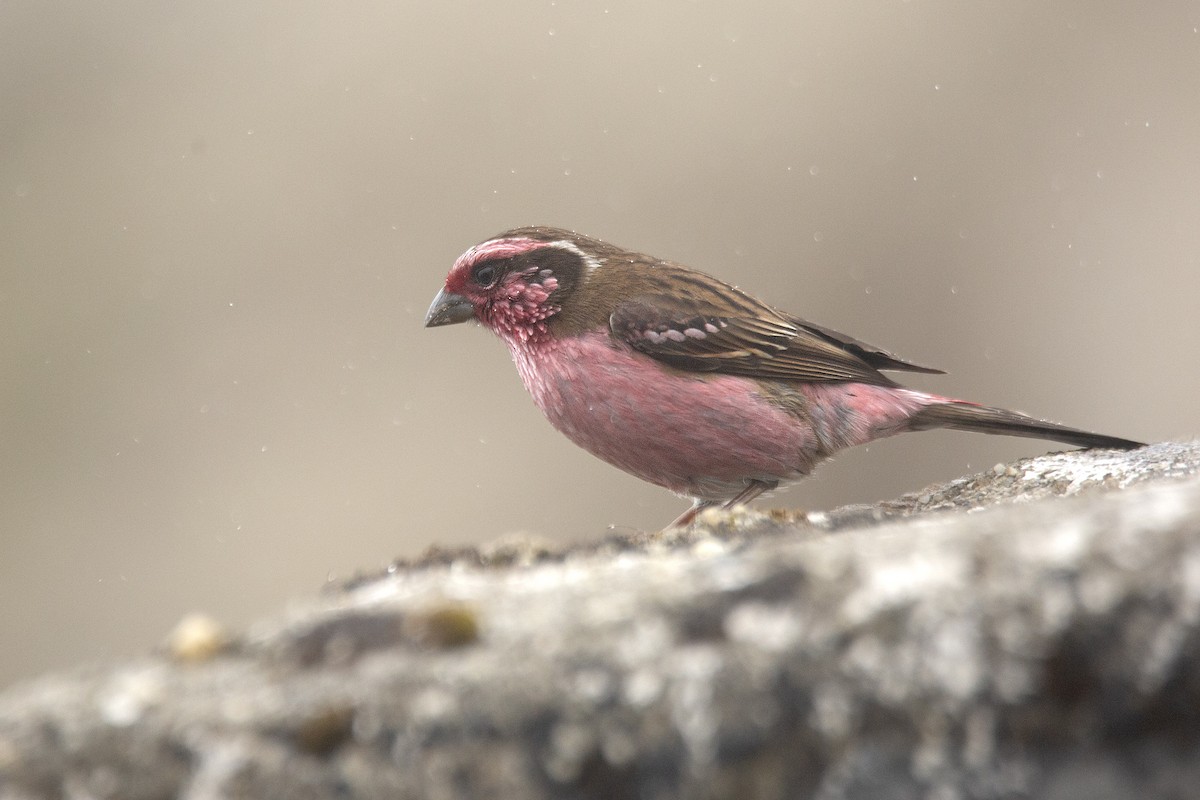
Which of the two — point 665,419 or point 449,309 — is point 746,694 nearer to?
point 665,419

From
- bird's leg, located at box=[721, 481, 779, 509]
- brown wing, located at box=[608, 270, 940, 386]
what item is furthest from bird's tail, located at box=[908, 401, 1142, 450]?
bird's leg, located at box=[721, 481, 779, 509]

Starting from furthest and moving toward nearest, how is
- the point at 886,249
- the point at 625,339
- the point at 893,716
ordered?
the point at 886,249, the point at 625,339, the point at 893,716

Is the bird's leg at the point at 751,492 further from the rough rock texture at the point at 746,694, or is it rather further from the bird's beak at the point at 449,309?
the rough rock texture at the point at 746,694

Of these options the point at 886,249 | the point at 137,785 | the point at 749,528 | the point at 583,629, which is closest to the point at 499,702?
the point at 583,629

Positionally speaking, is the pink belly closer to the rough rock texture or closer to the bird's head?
the bird's head

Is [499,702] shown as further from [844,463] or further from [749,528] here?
[844,463]

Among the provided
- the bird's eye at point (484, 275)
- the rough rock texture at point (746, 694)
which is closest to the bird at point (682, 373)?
the bird's eye at point (484, 275)
